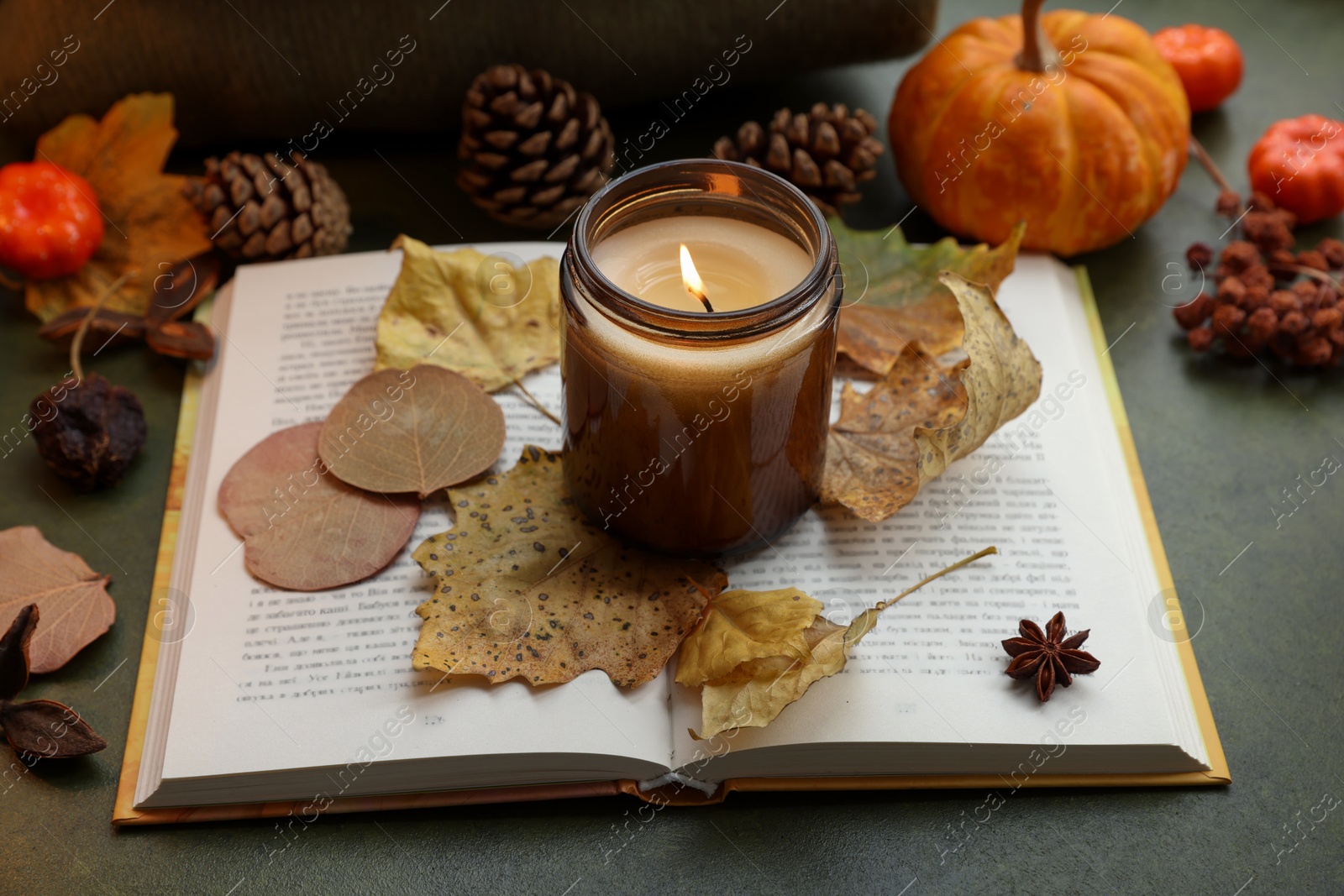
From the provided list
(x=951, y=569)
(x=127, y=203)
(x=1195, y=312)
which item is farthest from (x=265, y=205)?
(x=1195, y=312)

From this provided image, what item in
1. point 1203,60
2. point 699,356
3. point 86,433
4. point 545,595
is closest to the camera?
point 699,356

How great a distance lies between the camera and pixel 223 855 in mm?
716

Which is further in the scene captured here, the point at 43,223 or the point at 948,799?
the point at 43,223

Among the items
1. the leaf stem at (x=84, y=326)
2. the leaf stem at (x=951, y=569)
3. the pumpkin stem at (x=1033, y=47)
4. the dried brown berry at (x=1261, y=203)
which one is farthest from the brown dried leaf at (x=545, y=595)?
the dried brown berry at (x=1261, y=203)

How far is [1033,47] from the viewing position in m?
1.02

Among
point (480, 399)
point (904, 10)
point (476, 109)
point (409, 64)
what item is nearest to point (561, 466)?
Answer: point (480, 399)

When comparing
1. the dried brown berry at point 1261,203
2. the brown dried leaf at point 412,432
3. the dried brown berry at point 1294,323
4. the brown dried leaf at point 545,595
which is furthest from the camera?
the dried brown berry at point 1261,203

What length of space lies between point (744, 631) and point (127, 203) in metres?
0.74

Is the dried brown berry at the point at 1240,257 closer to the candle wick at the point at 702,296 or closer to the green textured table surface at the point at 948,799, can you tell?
the green textured table surface at the point at 948,799

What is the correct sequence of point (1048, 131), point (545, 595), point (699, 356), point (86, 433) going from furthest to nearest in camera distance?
point (1048, 131) < point (86, 433) < point (545, 595) < point (699, 356)

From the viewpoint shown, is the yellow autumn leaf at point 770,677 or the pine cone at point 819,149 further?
the pine cone at point 819,149

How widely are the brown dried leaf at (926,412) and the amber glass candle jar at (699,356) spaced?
52 mm

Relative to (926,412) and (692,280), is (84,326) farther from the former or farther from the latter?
(926,412)

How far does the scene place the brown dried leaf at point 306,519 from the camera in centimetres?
82
